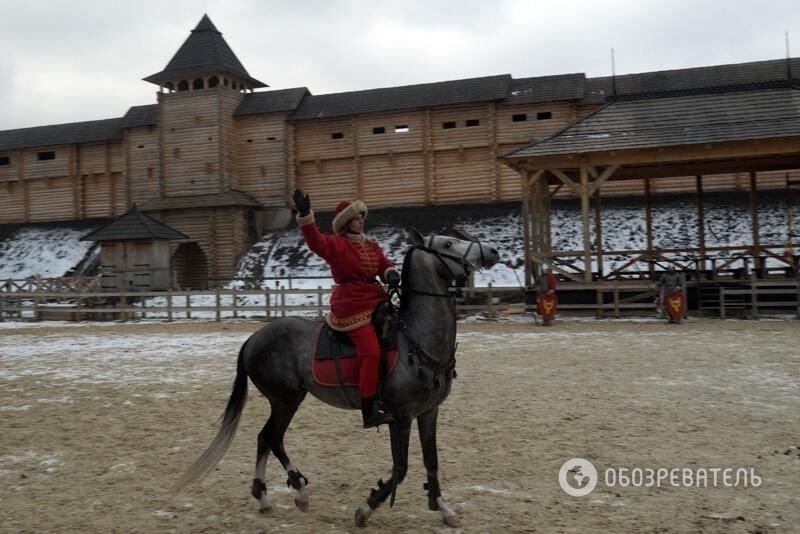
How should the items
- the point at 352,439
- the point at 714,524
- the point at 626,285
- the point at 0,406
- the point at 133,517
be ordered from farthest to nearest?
1. the point at 626,285
2. the point at 0,406
3. the point at 352,439
4. the point at 133,517
5. the point at 714,524

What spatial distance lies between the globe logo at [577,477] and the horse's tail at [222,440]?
271 centimetres

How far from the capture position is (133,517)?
4.55 metres

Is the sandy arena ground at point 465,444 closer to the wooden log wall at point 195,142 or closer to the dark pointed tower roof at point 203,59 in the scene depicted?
the wooden log wall at point 195,142

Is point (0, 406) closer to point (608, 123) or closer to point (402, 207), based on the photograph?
point (608, 123)

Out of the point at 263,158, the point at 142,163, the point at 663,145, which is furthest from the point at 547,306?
the point at 142,163

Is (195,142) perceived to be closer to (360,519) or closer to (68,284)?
(68,284)

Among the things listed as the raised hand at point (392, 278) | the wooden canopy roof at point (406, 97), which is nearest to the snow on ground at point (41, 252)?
the wooden canopy roof at point (406, 97)

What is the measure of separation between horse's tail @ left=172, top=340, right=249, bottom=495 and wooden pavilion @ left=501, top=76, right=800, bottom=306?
1475 cm

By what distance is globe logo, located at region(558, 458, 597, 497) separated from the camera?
492cm

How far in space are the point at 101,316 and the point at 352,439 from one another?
67.5ft

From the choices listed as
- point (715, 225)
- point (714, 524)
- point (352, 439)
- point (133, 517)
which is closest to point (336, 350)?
point (133, 517)

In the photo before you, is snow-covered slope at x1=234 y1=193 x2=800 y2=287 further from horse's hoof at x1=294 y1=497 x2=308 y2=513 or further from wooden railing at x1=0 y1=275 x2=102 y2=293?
horse's hoof at x1=294 y1=497 x2=308 y2=513

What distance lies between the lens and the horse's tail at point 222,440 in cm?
459

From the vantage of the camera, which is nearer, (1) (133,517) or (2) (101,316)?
(1) (133,517)
